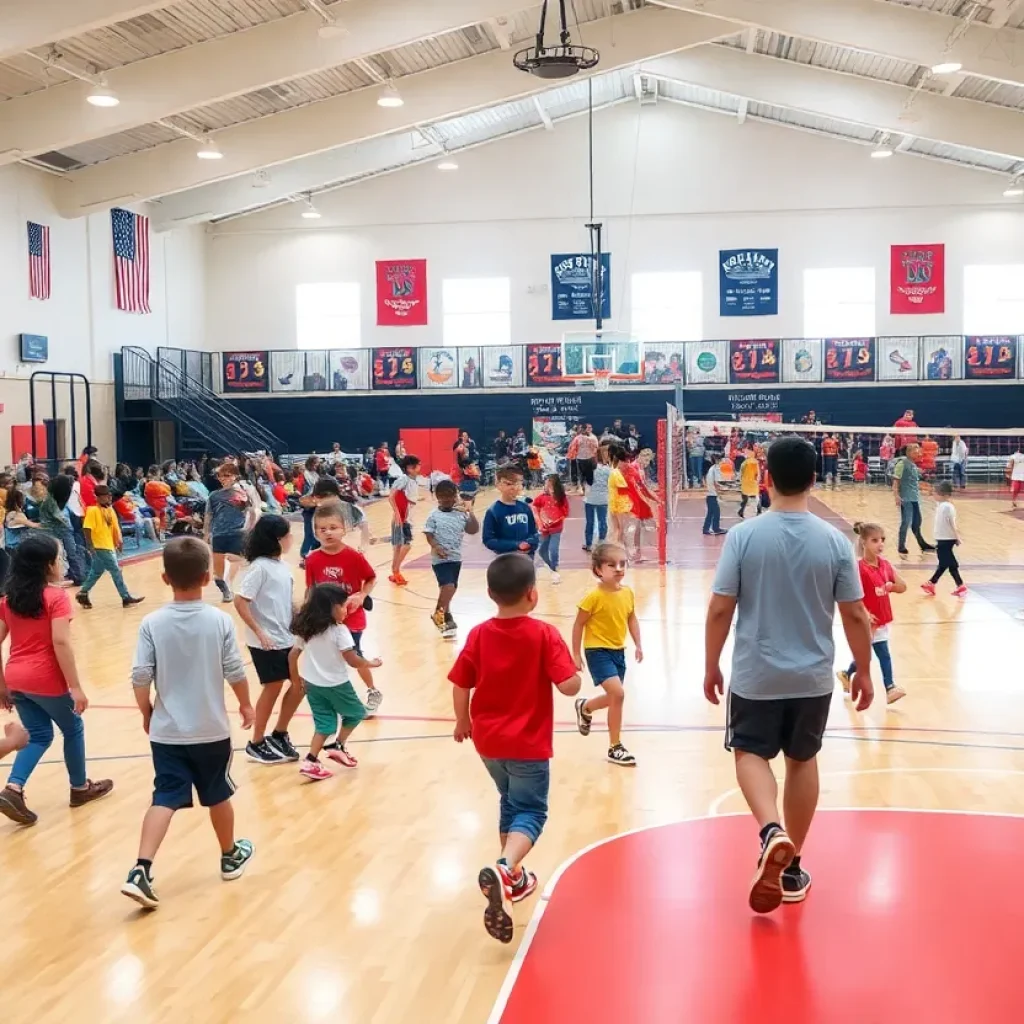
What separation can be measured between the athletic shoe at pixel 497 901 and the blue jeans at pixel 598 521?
12.9 m

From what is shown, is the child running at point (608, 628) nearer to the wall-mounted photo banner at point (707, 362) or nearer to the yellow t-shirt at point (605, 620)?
the yellow t-shirt at point (605, 620)

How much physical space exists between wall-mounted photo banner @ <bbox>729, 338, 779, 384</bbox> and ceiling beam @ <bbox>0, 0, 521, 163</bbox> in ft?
54.3

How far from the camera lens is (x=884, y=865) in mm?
5207

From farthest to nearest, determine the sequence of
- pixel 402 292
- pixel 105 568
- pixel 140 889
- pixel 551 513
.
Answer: pixel 402 292 → pixel 551 513 → pixel 105 568 → pixel 140 889

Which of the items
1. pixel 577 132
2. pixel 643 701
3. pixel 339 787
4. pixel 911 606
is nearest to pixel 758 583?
pixel 339 787

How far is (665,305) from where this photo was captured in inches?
1355

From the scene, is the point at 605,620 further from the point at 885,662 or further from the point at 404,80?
the point at 404,80

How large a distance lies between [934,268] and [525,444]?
498 inches

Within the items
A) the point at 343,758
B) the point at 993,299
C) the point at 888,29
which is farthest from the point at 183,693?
the point at 993,299

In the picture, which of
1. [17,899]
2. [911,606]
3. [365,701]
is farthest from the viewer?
[911,606]

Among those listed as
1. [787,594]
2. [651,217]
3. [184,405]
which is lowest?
[787,594]

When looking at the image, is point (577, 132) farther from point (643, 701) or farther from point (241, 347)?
point (643, 701)

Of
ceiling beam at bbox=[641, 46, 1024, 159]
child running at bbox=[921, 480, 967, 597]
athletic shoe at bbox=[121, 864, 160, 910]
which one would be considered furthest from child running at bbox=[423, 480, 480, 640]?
ceiling beam at bbox=[641, 46, 1024, 159]

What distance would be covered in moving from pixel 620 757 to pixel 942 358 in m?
28.9
